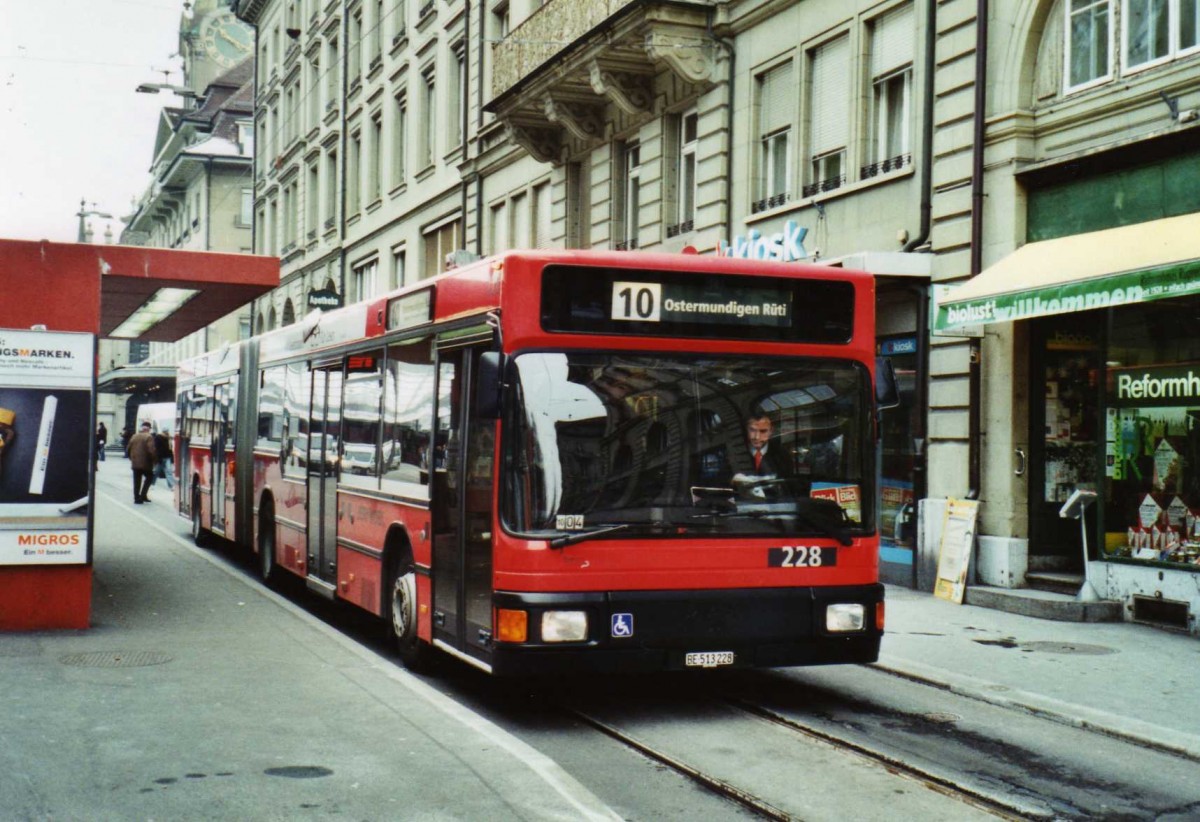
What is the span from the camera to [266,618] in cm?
1175

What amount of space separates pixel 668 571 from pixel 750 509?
0.60 metres

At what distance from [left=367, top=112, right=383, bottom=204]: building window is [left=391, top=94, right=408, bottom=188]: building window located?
174cm

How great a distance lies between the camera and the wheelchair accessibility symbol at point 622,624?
754cm

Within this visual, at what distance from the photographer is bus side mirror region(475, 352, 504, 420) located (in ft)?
24.2

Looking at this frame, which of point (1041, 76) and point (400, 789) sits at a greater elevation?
point (1041, 76)

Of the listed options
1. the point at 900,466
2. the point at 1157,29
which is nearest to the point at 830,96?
the point at 900,466

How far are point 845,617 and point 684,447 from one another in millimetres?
1428

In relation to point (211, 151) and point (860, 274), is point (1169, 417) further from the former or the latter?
point (211, 151)

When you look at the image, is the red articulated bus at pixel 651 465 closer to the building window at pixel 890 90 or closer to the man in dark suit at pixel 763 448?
the man in dark suit at pixel 763 448

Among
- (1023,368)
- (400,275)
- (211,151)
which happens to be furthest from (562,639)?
(211,151)

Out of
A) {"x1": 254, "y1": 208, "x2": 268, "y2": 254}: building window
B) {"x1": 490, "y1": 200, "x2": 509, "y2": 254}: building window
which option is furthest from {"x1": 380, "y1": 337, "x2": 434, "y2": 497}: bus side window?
{"x1": 254, "y1": 208, "x2": 268, "y2": 254}: building window

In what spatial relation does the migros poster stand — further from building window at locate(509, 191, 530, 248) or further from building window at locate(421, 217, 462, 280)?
building window at locate(421, 217, 462, 280)

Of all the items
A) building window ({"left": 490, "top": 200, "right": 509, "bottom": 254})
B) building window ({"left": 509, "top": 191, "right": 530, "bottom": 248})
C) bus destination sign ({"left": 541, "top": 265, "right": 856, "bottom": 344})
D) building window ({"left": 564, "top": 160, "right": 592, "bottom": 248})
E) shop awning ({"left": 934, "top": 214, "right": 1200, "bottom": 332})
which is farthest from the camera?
building window ({"left": 490, "top": 200, "right": 509, "bottom": 254})

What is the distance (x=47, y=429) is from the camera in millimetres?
10523
